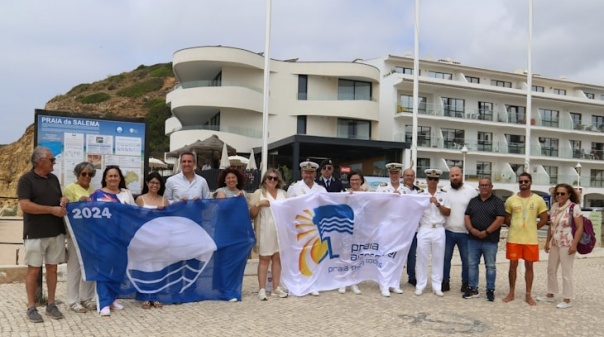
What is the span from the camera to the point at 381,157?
36.8 m

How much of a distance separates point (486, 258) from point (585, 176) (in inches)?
1867

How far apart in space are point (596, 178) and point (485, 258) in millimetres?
49298

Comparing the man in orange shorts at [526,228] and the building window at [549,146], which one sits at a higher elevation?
the building window at [549,146]

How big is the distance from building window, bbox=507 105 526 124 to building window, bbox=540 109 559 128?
112 inches

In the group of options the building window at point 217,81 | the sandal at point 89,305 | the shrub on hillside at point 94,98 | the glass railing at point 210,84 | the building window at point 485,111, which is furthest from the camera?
the shrub on hillside at point 94,98

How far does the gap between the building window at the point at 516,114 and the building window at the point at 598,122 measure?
10170 mm

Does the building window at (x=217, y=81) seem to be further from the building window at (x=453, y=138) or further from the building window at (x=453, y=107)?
the building window at (x=453, y=107)

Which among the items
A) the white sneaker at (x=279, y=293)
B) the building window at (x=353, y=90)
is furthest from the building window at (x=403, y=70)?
the white sneaker at (x=279, y=293)

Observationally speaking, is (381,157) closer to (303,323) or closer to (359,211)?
(359,211)

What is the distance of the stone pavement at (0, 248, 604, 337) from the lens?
579cm

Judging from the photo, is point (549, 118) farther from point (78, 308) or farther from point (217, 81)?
point (78, 308)

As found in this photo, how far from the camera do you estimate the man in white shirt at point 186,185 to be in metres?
7.23

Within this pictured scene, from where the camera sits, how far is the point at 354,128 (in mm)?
38156

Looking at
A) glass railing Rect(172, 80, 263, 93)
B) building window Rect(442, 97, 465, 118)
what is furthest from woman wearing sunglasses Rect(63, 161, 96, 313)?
building window Rect(442, 97, 465, 118)
